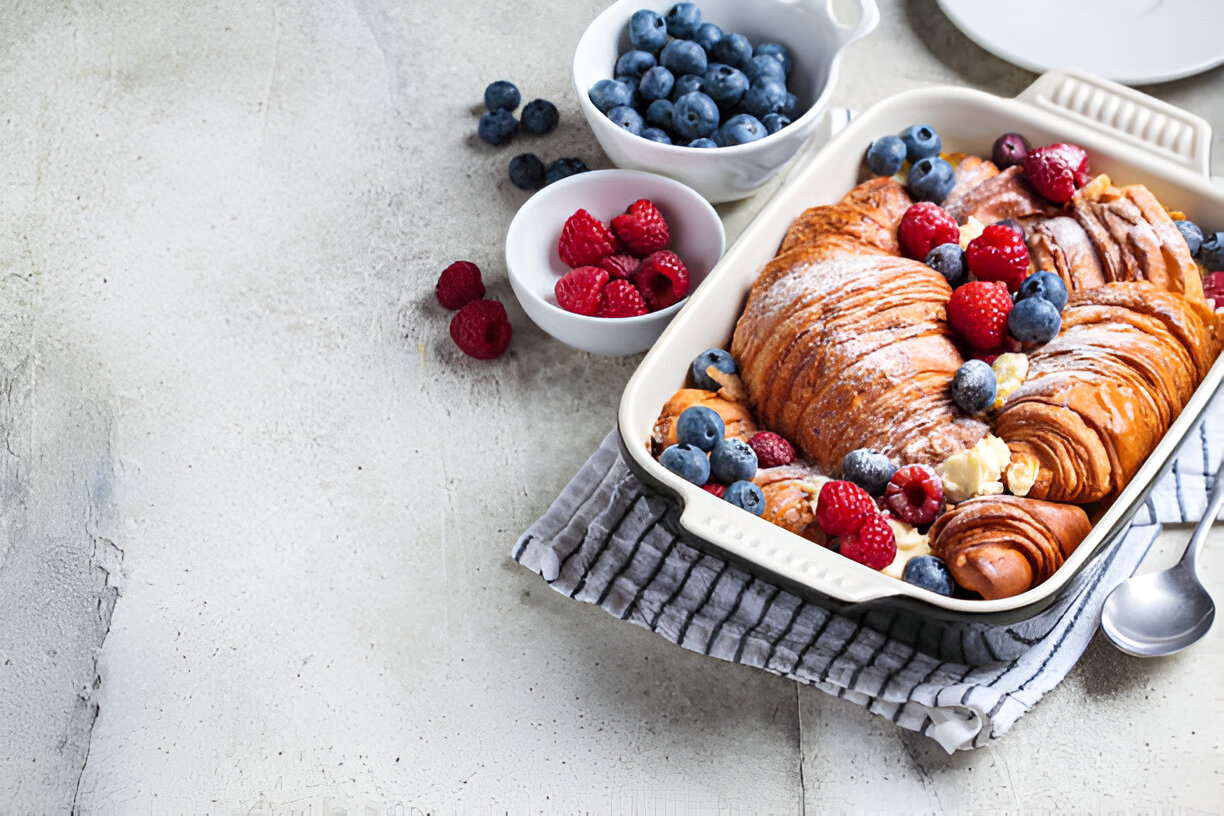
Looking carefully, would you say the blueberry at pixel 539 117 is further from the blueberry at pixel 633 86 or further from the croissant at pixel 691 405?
the croissant at pixel 691 405

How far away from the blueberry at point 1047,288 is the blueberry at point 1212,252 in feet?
0.84

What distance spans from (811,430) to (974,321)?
0.82 feet

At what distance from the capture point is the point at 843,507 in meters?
1.22

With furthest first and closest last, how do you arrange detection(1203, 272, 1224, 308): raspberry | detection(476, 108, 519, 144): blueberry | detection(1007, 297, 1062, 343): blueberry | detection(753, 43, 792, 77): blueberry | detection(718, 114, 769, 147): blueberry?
1. detection(476, 108, 519, 144): blueberry
2. detection(753, 43, 792, 77): blueberry
3. detection(718, 114, 769, 147): blueberry
4. detection(1203, 272, 1224, 308): raspberry
5. detection(1007, 297, 1062, 343): blueberry

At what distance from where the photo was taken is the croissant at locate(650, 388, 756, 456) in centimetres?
141

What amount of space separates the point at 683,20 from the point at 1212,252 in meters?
0.87

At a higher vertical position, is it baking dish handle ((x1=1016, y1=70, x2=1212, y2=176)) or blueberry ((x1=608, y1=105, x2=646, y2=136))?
baking dish handle ((x1=1016, y1=70, x2=1212, y2=176))

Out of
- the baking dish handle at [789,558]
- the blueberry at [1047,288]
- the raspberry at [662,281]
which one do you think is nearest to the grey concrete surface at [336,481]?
the raspberry at [662,281]

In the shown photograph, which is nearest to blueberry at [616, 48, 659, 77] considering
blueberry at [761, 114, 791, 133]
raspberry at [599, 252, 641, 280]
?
blueberry at [761, 114, 791, 133]

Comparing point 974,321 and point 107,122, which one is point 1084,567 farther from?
→ point 107,122

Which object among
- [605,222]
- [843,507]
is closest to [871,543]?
[843,507]

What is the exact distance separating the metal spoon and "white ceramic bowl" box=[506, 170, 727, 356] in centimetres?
73

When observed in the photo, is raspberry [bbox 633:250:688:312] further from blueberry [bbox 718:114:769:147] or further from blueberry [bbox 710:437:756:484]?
blueberry [bbox 710:437:756:484]

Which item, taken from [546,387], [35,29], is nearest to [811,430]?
[546,387]
